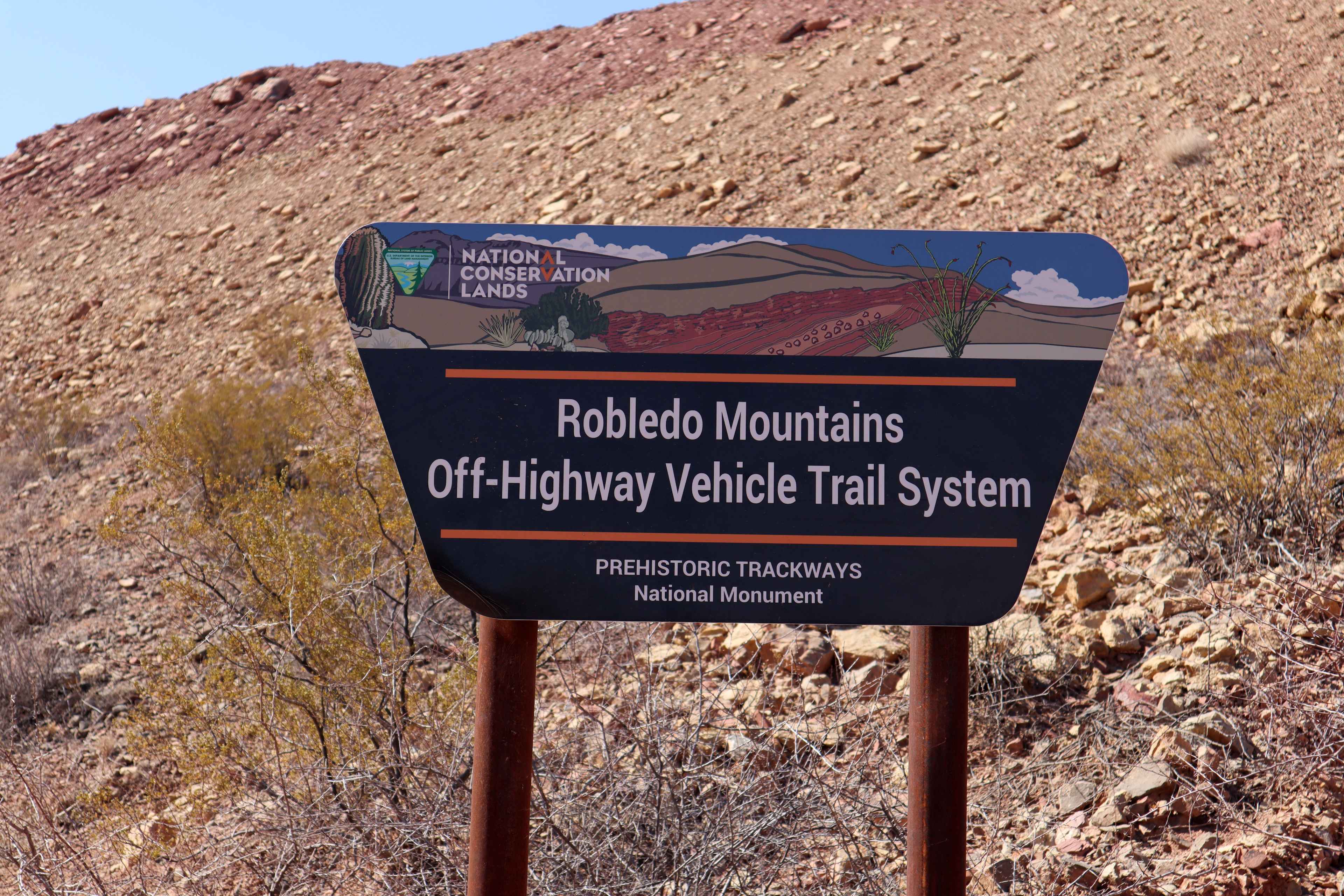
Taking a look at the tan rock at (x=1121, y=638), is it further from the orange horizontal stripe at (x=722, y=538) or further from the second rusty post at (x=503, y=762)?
the second rusty post at (x=503, y=762)

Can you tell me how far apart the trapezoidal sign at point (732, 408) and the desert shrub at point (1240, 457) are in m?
2.55

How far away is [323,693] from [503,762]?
6.93ft

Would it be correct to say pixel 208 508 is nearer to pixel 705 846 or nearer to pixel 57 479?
pixel 57 479

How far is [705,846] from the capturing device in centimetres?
246

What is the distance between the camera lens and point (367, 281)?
5.57 ft

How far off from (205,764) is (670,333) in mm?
2931

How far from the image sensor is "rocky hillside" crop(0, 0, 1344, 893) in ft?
10.5

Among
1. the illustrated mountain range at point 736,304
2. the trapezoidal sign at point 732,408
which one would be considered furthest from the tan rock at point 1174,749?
the illustrated mountain range at point 736,304

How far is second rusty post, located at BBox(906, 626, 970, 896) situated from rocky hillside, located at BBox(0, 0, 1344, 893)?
1131 mm

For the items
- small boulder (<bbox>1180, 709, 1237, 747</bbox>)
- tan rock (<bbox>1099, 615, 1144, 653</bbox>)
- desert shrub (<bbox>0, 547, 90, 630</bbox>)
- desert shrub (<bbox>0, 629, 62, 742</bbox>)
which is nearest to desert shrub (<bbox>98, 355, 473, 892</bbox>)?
desert shrub (<bbox>0, 629, 62, 742</bbox>)

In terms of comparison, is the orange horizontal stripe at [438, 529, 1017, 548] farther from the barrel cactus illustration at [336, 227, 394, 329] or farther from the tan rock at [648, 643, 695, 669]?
the tan rock at [648, 643, 695, 669]

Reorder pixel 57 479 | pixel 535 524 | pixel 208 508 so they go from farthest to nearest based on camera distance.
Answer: pixel 57 479, pixel 208 508, pixel 535 524

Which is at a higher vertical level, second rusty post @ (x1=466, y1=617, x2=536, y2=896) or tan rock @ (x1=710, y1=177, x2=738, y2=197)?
tan rock @ (x1=710, y1=177, x2=738, y2=197)

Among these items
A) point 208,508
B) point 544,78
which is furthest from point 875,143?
point 208,508
